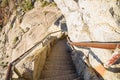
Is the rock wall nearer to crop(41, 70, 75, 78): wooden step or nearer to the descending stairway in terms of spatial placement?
the descending stairway

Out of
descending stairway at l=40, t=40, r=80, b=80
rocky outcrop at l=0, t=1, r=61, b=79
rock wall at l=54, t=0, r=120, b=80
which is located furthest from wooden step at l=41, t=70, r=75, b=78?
rocky outcrop at l=0, t=1, r=61, b=79

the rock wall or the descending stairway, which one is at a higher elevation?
the rock wall

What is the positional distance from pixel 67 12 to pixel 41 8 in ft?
35.7

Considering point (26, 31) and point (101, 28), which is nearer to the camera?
point (101, 28)

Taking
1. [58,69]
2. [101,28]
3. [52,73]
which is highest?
[101,28]

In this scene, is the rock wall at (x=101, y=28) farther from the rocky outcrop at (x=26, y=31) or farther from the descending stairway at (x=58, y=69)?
the rocky outcrop at (x=26, y=31)

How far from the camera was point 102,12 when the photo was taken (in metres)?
8.25

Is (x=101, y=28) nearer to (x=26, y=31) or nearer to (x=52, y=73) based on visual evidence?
(x=52, y=73)

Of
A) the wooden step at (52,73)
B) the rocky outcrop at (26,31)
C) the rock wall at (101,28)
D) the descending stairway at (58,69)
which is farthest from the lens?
the rocky outcrop at (26,31)

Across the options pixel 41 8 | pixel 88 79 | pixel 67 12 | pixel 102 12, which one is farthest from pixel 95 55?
pixel 41 8

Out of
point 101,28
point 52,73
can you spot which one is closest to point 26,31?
point 52,73

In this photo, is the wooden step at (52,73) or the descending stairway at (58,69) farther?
the wooden step at (52,73)

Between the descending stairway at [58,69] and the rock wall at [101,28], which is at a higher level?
the rock wall at [101,28]

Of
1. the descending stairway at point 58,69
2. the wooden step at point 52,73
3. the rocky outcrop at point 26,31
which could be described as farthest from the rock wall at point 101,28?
the rocky outcrop at point 26,31
